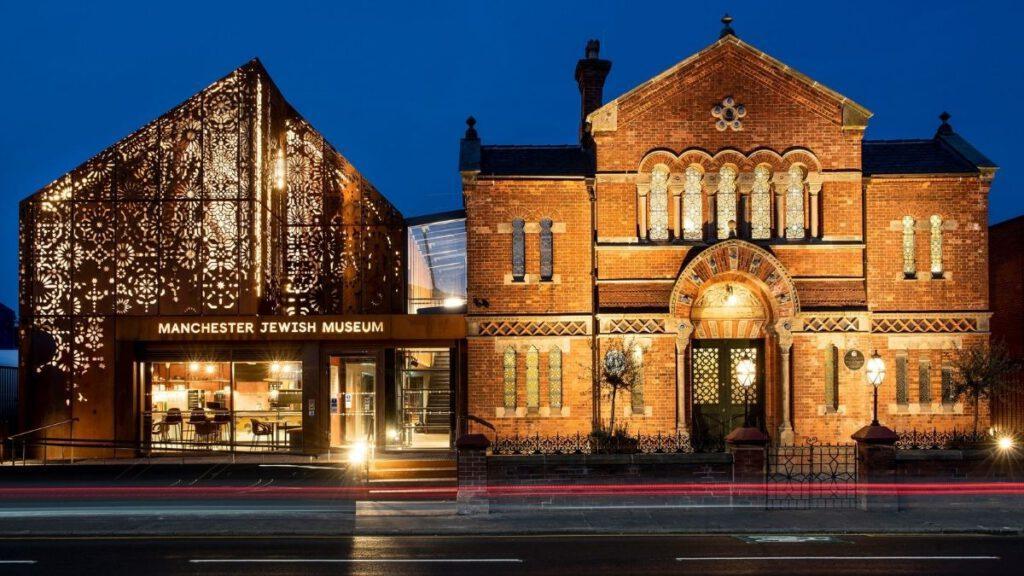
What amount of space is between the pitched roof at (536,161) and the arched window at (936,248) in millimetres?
8907

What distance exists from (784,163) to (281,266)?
1363cm

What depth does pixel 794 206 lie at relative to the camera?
26531mm

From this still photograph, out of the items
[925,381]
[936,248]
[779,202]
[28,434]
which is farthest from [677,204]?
[28,434]

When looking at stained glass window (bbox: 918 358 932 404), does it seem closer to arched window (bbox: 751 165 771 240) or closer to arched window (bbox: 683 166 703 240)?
arched window (bbox: 751 165 771 240)

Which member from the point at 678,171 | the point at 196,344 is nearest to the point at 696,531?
the point at 678,171

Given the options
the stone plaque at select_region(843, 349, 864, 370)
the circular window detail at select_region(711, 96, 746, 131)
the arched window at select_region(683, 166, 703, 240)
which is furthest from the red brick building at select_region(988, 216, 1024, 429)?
the arched window at select_region(683, 166, 703, 240)

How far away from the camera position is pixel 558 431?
86.6ft

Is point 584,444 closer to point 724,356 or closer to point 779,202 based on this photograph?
point 724,356

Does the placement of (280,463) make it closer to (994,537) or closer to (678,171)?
(678,171)

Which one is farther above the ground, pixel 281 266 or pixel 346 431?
pixel 281 266

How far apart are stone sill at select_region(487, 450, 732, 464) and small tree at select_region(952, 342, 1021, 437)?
7.81 metres

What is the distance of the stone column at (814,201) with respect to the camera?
26.3 meters

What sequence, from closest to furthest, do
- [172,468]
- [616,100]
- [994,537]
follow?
1. [994,537]
2. [172,468]
3. [616,100]

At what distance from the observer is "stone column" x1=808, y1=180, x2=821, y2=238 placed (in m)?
26.3
